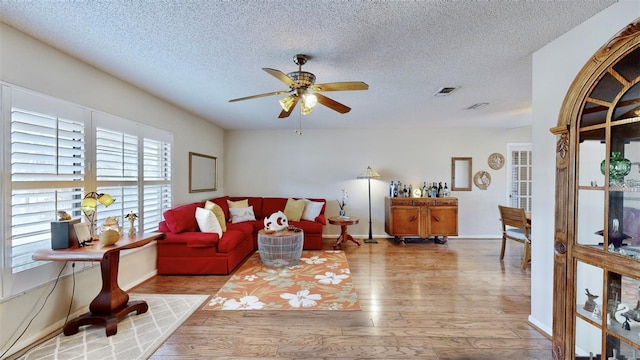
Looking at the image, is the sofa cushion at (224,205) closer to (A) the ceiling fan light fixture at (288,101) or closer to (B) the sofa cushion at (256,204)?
(B) the sofa cushion at (256,204)

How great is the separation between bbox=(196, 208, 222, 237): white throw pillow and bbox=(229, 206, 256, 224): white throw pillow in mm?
1180

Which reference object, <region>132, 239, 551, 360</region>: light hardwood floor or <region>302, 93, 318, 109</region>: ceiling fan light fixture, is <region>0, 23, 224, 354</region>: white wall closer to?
<region>132, 239, 551, 360</region>: light hardwood floor

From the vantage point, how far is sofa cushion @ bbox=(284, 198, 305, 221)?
524 cm

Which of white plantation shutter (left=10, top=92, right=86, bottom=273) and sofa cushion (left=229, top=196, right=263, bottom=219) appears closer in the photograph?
white plantation shutter (left=10, top=92, right=86, bottom=273)

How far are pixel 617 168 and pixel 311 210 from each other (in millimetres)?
4303

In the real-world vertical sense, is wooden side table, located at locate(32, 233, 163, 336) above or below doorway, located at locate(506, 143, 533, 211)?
below

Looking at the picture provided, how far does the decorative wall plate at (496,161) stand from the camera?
5.80 m

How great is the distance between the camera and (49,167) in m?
2.25

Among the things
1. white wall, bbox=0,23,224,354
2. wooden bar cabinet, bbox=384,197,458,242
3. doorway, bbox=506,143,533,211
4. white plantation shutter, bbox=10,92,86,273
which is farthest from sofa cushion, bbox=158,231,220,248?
doorway, bbox=506,143,533,211

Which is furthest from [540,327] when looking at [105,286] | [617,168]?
[105,286]

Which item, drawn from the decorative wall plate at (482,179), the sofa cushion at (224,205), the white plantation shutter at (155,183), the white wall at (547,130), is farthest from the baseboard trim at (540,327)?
the sofa cushion at (224,205)

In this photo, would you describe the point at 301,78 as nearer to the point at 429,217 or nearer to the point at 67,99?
the point at 67,99

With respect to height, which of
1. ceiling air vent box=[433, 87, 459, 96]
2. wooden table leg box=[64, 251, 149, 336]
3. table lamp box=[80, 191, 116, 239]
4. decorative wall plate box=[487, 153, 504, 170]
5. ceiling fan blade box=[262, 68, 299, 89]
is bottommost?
wooden table leg box=[64, 251, 149, 336]

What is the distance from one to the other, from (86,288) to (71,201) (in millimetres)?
900
